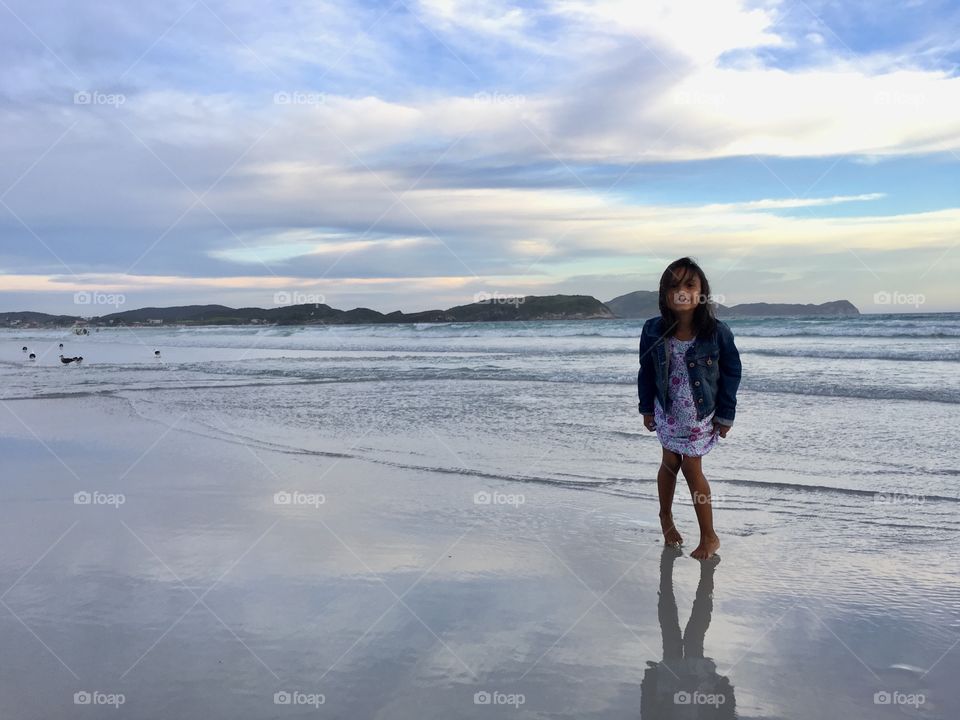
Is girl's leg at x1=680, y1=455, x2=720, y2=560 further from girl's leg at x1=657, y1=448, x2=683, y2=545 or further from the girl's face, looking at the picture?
the girl's face

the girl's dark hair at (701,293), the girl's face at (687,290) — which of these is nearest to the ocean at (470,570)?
the girl's dark hair at (701,293)

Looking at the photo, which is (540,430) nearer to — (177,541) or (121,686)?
(177,541)

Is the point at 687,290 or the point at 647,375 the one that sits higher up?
the point at 687,290

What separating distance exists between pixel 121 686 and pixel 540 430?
21.9 feet

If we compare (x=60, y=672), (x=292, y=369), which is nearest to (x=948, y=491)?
(x=60, y=672)

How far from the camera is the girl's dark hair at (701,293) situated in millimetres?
4457

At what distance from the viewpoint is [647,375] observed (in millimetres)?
4828

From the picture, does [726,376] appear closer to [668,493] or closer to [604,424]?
[668,493]

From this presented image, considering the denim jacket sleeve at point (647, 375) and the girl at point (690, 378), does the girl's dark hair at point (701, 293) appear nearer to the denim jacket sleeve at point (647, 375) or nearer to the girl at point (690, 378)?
the girl at point (690, 378)

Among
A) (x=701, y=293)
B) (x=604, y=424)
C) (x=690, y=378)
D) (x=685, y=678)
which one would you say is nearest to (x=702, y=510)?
(x=690, y=378)

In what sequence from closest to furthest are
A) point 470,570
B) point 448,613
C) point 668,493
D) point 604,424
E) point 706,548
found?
point 448,613 < point 470,570 < point 706,548 < point 668,493 < point 604,424

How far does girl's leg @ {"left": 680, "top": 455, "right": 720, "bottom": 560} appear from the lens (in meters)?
4.57

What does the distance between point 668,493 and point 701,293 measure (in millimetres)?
1298

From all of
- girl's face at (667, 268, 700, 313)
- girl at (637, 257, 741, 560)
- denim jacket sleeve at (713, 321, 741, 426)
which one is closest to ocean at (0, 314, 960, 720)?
girl at (637, 257, 741, 560)
